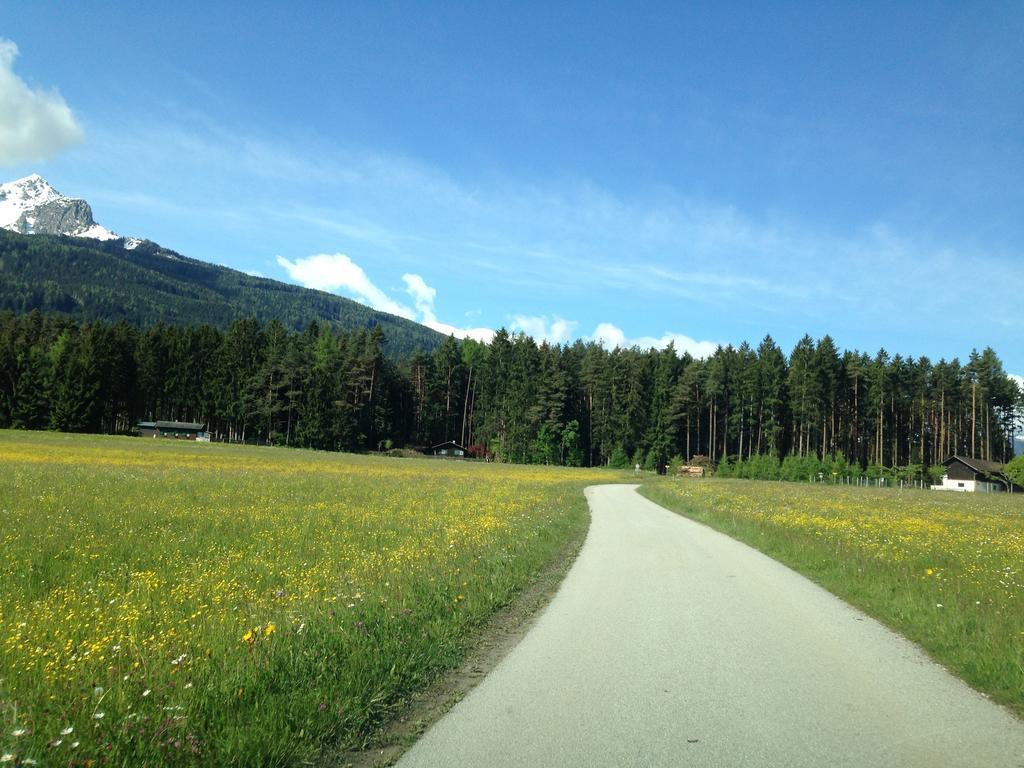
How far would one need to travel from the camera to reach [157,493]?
23.6 meters

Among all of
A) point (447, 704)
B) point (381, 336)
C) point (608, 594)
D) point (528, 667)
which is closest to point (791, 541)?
point (608, 594)

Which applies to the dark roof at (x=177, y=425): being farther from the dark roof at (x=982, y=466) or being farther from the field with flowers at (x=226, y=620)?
the dark roof at (x=982, y=466)

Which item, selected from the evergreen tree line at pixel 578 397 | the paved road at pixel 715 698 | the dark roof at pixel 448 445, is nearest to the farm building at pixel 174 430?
the evergreen tree line at pixel 578 397

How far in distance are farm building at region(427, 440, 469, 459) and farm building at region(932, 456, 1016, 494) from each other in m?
65.9

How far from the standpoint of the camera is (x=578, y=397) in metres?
106

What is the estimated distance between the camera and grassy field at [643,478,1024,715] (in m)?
7.15

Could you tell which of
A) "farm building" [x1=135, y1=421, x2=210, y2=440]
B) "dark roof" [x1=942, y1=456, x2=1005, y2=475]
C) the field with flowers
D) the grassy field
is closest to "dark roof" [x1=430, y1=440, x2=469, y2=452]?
"farm building" [x1=135, y1=421, x2=210, y2=440]

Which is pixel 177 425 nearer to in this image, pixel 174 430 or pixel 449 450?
pixel 174 430

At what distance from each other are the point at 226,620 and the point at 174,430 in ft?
336

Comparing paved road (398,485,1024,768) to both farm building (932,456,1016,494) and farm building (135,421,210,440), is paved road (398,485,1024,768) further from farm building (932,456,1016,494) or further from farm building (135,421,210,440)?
farm building (135,421,210,440)

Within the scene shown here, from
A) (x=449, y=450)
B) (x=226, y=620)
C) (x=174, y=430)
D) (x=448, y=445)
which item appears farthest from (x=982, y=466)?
(x=174, y=430)

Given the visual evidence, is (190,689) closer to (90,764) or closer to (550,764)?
(90,764)

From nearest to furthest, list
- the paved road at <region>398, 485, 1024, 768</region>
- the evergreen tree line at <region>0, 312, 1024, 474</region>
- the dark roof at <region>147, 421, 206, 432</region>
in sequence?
the paved road at <region>398, 485, 1024, 768</region> → the evergreen tree line at <region>0, 312, 1024, 474</region> → the dark roof at <region>147, 421, 206, 432</region>

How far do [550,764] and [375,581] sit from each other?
609 cm
